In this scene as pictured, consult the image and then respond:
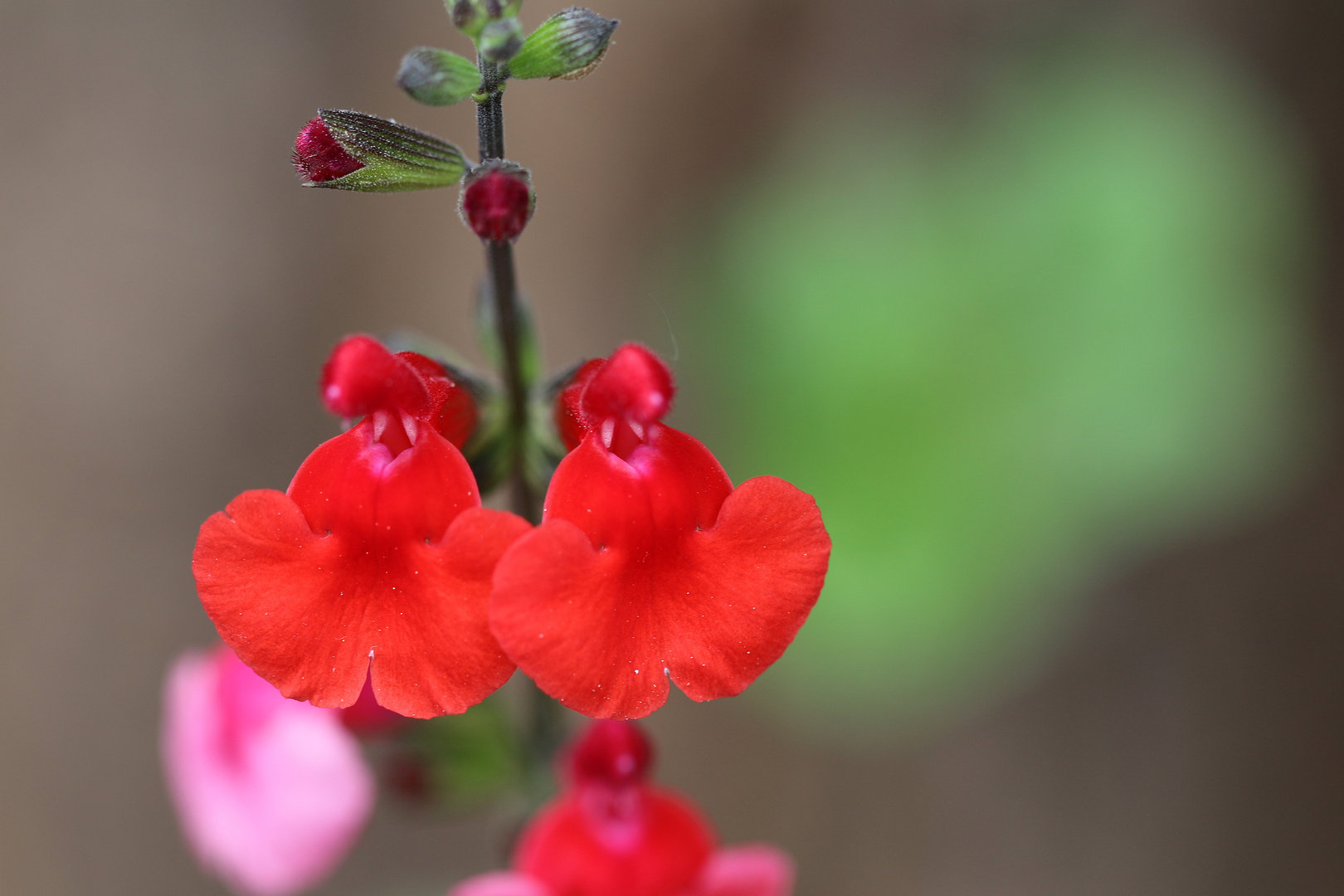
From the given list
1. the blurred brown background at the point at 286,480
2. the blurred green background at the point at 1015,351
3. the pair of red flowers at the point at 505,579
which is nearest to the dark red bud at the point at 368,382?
the pair of red flowers at the point at 505,579

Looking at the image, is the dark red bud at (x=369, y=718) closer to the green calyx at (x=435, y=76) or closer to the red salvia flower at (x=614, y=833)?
the red salvia flower at (x=614, y=833)

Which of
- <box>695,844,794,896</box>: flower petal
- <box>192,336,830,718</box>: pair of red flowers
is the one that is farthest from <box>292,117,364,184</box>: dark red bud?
<box>695,844,794,896</box>: flower petal

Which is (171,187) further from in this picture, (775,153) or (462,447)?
(462,447)

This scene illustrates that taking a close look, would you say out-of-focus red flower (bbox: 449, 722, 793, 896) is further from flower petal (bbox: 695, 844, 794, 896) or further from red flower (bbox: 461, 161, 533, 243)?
red flower (bbox: 461, 161, 533, 243)

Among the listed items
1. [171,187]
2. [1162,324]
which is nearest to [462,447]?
[1162,324]

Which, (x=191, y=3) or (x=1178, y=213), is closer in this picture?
(x=1178, y=213)

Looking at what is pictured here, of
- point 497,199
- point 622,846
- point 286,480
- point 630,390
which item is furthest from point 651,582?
point 286,480
